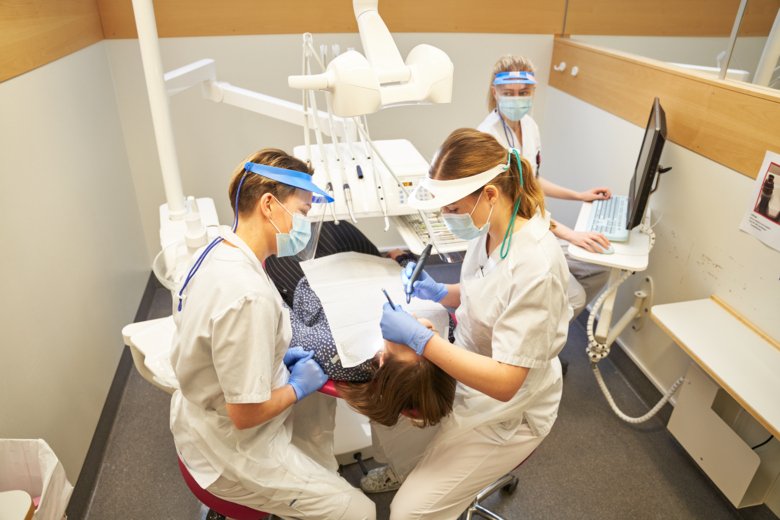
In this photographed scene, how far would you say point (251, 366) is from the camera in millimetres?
1184

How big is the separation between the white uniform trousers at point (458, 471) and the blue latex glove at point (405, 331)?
352 mm

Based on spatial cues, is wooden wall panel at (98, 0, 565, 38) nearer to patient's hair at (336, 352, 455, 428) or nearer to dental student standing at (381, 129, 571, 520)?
dental student standing at (381, 129, 571, 520)

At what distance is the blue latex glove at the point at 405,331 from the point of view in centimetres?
131

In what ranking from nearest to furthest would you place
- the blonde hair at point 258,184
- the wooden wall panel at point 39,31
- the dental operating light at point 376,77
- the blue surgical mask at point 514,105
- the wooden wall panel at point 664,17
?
1. the blonde hair at point 258,184
2. the dental operating light at point 376,77
3. the wooden wall panel at point 39,31
4. the blue surgical mask at point 514,105
5. the wooden wall panel at point 664,17

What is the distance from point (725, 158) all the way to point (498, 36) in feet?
5.06

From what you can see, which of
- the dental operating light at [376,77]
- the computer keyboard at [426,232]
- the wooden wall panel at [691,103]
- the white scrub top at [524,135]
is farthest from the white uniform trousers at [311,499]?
the wooden wall panel at [691,103]

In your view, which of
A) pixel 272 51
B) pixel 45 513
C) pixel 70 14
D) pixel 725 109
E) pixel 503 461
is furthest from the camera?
pixel 272 51

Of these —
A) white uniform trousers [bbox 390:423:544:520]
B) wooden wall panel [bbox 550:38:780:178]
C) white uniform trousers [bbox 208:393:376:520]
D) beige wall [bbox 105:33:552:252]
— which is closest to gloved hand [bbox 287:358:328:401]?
white uniform trousers [bbox 208:393:376:520]

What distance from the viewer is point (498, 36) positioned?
9.82 ft

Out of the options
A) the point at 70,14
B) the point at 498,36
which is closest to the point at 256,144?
the point at 70,14

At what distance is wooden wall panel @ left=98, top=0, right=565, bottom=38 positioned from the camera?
8.61ft

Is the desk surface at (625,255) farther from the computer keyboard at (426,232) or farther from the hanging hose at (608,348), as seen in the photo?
the computer keyboard at (426,232)

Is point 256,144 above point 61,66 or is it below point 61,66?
below

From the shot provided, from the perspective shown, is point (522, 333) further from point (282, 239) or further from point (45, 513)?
point (45, 513)
